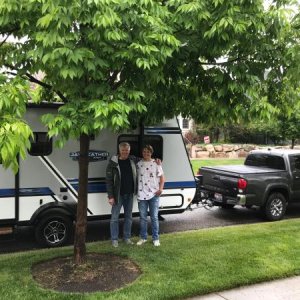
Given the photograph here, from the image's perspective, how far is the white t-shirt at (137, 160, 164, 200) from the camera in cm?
796

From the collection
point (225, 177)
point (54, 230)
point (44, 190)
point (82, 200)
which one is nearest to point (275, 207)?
point (225, 177)

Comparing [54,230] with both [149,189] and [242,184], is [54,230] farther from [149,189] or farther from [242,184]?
[242,184]

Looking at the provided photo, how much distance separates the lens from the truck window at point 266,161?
11.7 m

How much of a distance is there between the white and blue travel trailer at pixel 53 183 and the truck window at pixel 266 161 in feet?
12.1

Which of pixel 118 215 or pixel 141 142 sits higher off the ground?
pixel 141 142

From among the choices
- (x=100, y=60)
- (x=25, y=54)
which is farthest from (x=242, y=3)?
(x=25, y=54)

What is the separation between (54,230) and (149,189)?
204 cm

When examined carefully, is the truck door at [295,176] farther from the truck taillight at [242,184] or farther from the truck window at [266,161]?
the truck taillight at [242,184]

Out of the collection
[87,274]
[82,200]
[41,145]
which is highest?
[41,145]

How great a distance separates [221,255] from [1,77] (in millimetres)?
4444

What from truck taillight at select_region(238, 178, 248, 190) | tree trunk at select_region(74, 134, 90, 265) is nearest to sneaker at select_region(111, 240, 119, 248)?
tree trunk at select_region(74, 134, 90, 265)

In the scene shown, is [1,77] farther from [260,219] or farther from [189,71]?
[260,219]

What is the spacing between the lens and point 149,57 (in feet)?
15.4

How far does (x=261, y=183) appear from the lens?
36.0ft
